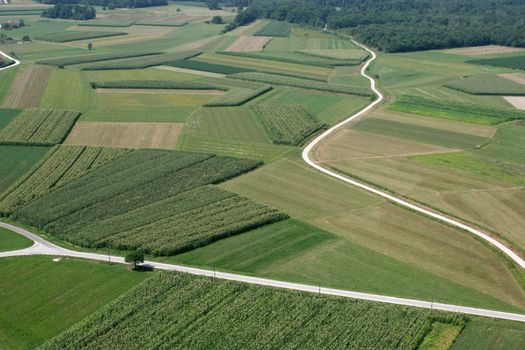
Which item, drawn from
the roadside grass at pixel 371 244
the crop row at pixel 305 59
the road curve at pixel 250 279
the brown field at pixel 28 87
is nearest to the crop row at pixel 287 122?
the roadside grass at pixel 371 244

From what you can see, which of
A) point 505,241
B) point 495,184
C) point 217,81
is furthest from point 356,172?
point 217,81

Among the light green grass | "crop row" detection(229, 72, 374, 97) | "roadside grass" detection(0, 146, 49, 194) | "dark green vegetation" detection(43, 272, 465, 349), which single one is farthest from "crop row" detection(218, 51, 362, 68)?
"dark green vegetation" detection(43, 272, 465, 349)

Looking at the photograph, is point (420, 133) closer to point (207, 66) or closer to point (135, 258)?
Result: point (135, 258)

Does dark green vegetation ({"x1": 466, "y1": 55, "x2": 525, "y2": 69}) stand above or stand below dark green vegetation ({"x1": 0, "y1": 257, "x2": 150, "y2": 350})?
above

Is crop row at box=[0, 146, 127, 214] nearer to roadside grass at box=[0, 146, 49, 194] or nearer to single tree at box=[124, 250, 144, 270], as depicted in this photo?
roadside grass at box=[0, 146, 49, 194]

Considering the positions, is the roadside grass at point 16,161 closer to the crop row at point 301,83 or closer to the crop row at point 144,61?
the crop row at point 301,83
